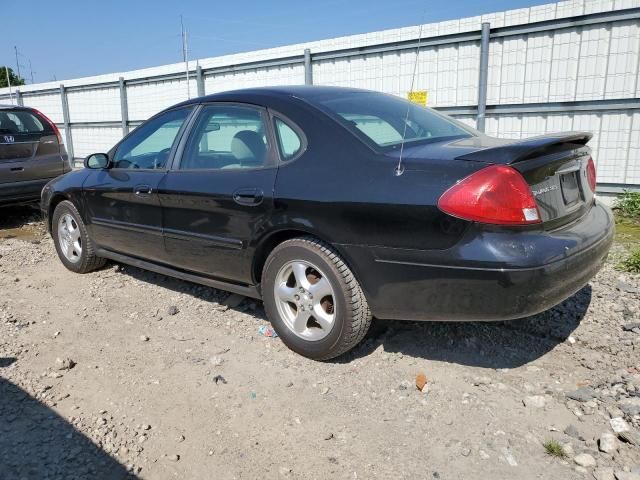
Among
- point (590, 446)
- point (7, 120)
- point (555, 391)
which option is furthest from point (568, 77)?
point (7, 120)

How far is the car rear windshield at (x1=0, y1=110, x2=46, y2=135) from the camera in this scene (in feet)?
23.5

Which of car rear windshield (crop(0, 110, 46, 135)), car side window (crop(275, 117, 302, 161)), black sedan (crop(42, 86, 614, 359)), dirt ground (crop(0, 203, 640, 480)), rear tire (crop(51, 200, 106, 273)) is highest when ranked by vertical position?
car rear windshield (crop(0, 110, 46, 135))

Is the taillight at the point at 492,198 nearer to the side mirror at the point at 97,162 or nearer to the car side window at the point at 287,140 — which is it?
the car side window at the point at 287,140

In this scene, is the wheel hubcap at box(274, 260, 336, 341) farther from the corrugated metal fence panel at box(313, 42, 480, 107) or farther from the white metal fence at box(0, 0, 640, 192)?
the corrugated metal fence panel at box(313, 42, 480, 107)

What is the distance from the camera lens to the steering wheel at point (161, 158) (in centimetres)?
412

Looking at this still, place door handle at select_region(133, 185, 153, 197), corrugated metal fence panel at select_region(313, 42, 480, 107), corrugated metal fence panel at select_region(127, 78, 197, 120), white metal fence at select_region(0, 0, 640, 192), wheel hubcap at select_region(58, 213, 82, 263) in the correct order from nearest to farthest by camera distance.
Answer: door handle at select_region(133, 185, 153, 197), wheel hubcap at select_region(58, 213, 82, 263), white metal fence at select_region(0, 0, 640, 192), corrugated metal fence panel at select_region(313, 42, 480, 107), corrugated metal fence panel at select_region(127, 78, 197, 120)

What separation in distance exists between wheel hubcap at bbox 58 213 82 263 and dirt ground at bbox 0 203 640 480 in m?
0.99

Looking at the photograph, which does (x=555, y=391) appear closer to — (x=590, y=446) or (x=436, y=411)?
(x=590, y=446)

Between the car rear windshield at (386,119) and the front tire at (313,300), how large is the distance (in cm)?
71

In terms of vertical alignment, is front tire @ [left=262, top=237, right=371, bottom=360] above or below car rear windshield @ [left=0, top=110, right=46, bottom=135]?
below

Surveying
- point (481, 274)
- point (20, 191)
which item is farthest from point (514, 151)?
point (20, 191)

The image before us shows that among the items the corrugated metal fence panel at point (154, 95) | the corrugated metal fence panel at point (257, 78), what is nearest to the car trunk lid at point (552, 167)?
the corrugated metal fence panel at point (257, 78)

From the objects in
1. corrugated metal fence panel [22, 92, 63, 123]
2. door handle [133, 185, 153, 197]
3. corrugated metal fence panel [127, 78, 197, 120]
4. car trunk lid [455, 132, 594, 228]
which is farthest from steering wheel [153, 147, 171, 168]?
corrugated metal fence panel [22, 92, 63, 123]

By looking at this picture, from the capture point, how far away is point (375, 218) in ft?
9.32
